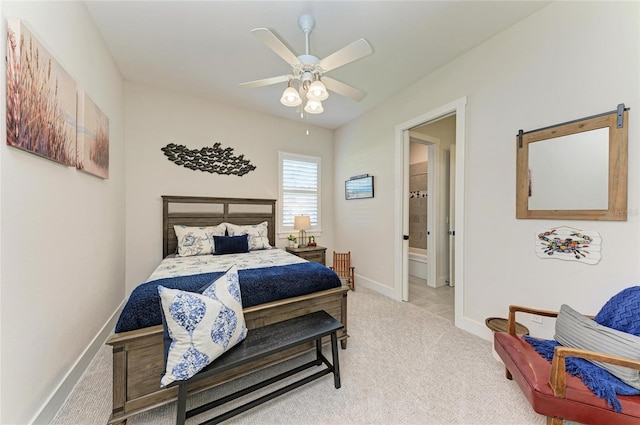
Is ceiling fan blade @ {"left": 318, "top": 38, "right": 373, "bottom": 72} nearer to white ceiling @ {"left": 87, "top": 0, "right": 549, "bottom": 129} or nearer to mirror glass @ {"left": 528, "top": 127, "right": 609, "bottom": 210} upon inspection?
white ceiling @ {"left": 87, "top": 0, "right": 549, "bottom": 129}

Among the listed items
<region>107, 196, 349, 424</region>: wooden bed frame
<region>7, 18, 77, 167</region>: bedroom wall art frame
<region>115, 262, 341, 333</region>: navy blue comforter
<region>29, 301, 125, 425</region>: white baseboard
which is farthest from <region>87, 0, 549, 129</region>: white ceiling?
<region>29, 301, 125, 425</region>: white baseboard

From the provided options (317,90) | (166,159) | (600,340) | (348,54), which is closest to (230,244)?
(166,159)

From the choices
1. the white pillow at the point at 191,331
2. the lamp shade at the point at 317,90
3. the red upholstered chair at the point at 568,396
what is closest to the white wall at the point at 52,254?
the white pillow at the point at 191,331

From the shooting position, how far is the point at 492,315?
2.43 metres

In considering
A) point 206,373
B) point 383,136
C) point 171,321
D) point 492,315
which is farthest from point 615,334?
point 383,136

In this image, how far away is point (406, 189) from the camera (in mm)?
3539

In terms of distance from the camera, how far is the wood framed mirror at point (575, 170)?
5.53 feet

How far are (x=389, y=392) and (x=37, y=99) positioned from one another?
296cm

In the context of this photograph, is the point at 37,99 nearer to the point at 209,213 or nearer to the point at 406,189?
the point at 209,213

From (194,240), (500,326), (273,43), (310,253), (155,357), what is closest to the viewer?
(155,357)

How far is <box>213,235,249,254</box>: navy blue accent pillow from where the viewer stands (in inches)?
127

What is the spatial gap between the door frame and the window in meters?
1.79

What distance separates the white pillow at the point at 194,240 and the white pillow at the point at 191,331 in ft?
6.39

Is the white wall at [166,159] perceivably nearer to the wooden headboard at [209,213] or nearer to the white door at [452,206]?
the wooden headboard at [209,213]
